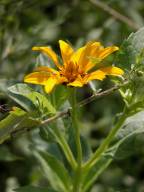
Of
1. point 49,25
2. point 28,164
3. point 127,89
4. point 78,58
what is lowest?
point 28,164

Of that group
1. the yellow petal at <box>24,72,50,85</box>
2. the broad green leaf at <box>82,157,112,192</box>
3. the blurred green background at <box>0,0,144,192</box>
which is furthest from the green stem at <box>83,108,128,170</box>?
the blurred green background at <box>0,0,144,192</box>

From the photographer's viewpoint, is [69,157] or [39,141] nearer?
[69,157]

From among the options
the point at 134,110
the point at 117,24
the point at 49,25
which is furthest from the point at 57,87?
the point at 117,24

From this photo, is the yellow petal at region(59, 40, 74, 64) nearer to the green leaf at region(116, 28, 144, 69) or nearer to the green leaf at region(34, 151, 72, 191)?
the green leaf at region(116, 28, 144, 69)

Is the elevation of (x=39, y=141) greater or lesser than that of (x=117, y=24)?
lesser

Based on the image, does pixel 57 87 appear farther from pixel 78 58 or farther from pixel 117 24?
pixel 117 24

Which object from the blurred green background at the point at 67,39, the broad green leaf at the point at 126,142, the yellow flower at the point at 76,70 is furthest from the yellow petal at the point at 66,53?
the blurred green background at the point at 67,39

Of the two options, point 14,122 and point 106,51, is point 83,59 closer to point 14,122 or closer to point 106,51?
point 106,51

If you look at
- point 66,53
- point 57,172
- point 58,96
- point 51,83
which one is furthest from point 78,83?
point 57,172

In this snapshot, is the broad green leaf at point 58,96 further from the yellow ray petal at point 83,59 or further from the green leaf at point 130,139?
the green leaf at point 130,139
